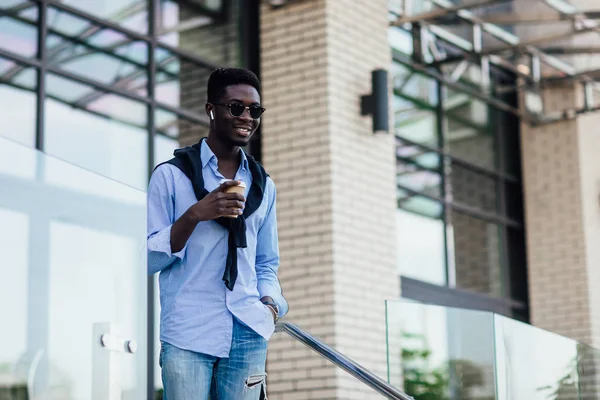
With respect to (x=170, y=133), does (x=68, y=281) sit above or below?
below

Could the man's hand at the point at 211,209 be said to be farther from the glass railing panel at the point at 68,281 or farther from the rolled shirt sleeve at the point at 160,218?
the glass railing panel at the point at 68,281

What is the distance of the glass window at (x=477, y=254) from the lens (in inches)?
444

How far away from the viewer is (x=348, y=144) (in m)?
8.61

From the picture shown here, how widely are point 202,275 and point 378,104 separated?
567cm

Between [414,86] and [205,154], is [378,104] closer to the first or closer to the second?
[414,86]

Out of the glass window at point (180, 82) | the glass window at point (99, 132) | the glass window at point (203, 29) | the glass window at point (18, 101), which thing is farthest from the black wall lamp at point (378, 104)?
the glass window at point (18, 101)

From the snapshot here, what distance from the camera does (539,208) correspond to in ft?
40.2

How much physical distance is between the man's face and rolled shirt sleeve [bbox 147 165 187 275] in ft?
0.69

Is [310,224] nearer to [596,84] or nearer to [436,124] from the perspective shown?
[436,124]

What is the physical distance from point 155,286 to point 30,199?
177 inches

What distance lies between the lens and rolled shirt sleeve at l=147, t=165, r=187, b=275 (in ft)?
10.6

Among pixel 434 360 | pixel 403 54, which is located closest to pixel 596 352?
pixel 434 360

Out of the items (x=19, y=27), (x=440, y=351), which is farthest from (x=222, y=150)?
(x=19, y=27)

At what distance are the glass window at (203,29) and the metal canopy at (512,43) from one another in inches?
66.5
